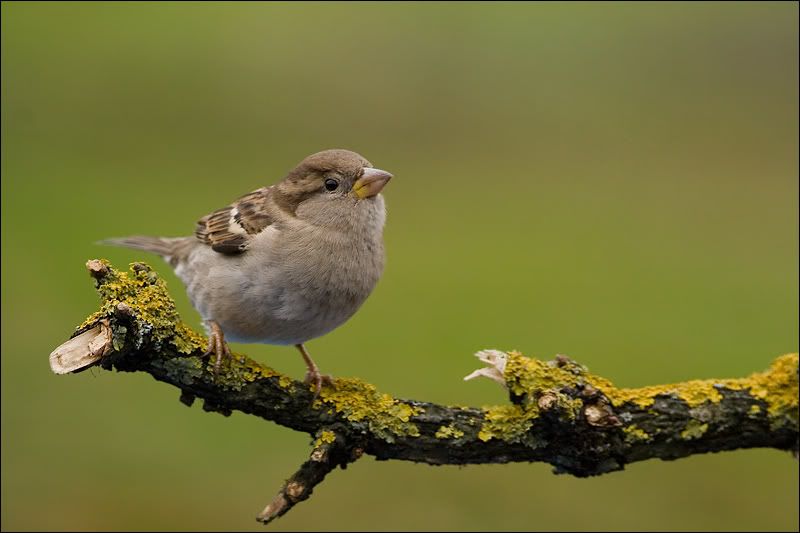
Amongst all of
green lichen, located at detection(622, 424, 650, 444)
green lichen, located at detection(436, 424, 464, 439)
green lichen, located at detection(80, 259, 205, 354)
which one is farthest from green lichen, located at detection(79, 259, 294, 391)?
green lichen, located at detection(622, 424, 650, 444)

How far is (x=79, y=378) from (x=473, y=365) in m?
2.42

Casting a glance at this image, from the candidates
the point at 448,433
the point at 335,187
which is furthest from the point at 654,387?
the point at 335,187

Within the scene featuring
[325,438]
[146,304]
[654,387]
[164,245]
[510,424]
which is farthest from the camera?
[164,245]

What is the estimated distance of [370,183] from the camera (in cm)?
337

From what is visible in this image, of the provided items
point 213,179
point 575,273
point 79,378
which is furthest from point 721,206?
point 79,378

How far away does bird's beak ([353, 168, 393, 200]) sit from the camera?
333cm

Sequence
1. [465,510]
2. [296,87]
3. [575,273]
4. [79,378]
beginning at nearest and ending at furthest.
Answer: [465,510], [79,378], [575,273], [296,87]

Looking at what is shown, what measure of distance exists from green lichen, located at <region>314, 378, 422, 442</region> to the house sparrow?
0.14 m

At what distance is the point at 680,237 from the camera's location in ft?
27.4

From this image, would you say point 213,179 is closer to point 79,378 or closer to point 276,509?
point 79,378

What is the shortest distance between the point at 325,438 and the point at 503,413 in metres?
0.54

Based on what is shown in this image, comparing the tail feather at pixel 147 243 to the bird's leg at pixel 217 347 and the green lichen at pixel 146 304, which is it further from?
the green lichen at pixel 146 304

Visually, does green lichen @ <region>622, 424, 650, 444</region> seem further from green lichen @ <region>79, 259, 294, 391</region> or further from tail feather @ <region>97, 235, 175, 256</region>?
tail feather @ <region>97, 235, 175, 256</region>

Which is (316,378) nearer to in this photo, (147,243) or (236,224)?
(236,224)
